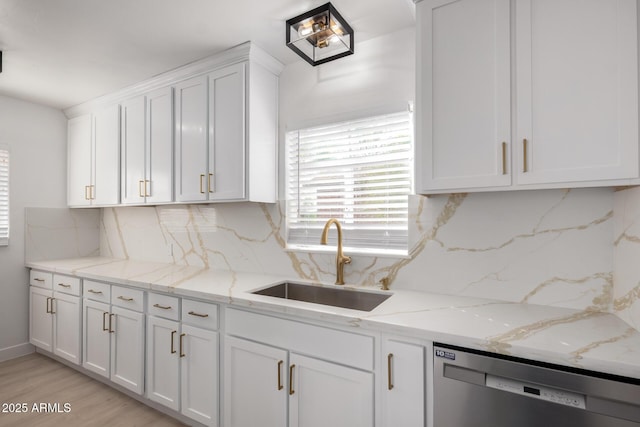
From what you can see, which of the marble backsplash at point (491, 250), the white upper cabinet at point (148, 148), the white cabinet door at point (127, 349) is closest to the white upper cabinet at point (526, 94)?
the marble backsplash at point (491, 250)

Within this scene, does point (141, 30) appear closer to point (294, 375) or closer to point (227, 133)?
point (227, 133)

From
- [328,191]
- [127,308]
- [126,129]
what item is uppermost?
[126,129]

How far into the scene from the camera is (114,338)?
96.3 inches

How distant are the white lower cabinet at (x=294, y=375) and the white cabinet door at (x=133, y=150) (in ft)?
5.14

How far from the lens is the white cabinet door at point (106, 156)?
2943 millimetres

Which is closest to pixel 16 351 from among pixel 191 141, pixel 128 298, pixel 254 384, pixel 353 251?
pixel 128 298

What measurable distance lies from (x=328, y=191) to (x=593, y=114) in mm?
1445

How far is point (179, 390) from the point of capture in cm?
209

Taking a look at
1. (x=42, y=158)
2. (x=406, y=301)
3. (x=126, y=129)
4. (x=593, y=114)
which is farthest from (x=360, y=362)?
(x=42, y=158)

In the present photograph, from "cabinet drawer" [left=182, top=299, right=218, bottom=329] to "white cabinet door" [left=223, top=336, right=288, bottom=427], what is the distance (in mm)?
154

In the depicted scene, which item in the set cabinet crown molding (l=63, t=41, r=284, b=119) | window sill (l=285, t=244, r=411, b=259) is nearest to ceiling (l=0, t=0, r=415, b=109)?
cabinet crown molding (l=63, t=41, r=284, b=119)

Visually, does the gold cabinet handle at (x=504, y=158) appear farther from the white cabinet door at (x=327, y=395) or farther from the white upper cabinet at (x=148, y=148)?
the white upper cabinet at (x=148, y=148)

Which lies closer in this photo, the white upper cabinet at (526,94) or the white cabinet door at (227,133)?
the white upper cabinet at (526,94)

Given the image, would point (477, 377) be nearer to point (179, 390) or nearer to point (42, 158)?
point (179, 390)
